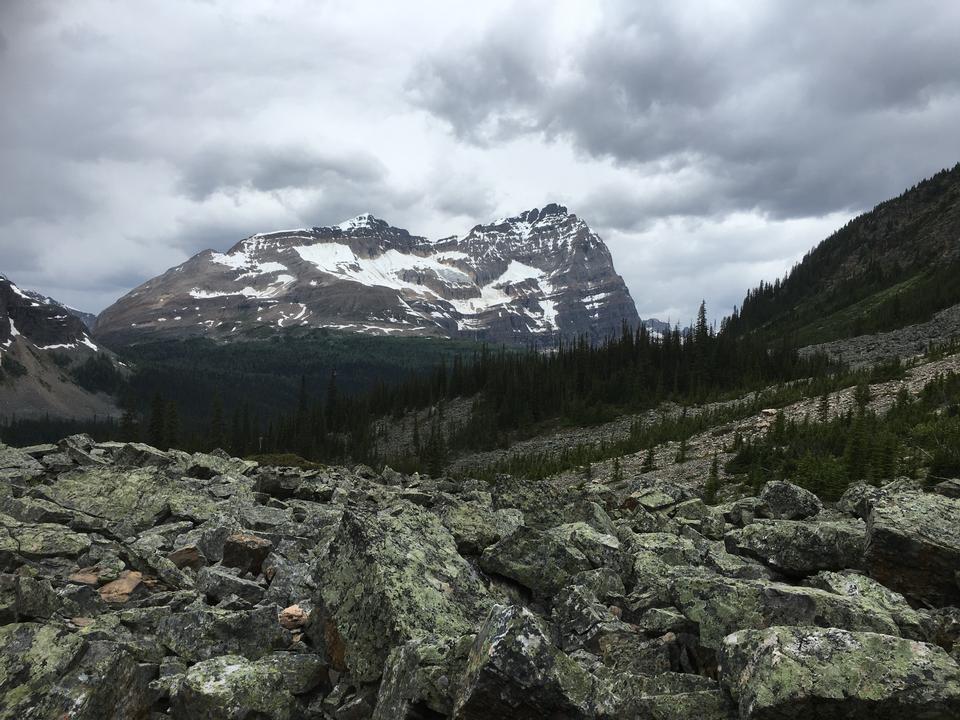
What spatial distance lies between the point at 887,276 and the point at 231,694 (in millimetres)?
193678

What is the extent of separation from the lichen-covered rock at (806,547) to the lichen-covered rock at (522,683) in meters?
6.76

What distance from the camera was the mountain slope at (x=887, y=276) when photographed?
118 metres

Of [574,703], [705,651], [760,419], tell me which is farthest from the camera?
[760,419]

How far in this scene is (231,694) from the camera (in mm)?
6805

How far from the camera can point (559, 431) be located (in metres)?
98.9

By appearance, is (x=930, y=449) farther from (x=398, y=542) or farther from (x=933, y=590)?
(x=398, y=542)

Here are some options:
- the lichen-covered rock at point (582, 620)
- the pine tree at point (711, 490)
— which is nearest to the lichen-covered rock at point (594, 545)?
the lichen-covered rock at point (582, 620)

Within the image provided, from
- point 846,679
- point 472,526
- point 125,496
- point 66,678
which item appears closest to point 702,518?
point 472,526

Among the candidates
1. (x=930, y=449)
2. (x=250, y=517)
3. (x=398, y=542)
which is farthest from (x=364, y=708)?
(x=930, y=449)

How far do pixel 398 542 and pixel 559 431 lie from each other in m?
91.8

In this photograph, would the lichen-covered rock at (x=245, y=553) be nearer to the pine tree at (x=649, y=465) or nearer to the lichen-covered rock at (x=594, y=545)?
the lichen-covered rock at (x=594, y=545)

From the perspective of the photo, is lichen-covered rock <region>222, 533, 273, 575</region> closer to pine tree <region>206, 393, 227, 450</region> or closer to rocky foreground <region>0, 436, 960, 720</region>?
rocky foreground <region>0, 436, 960, 720</region>

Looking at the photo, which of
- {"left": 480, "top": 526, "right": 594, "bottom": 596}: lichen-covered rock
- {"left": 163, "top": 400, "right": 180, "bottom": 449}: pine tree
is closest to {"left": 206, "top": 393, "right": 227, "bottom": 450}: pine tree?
{"left": 163, "top": 400, "right": 180, "bottom": 449}: pine tree

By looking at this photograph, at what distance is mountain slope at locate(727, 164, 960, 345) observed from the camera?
118062 millimetres
